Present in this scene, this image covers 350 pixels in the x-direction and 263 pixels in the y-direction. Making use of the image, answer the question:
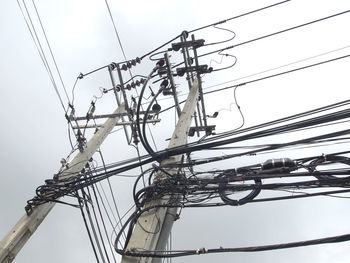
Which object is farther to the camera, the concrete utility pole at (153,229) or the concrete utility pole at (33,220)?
the concrete utility pole at (33,220)

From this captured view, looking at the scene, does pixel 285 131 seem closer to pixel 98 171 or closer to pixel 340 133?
pixel 340 133

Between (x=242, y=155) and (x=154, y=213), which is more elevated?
(x=242, y=155)

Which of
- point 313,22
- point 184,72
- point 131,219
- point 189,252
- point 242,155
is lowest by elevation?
point 189,252

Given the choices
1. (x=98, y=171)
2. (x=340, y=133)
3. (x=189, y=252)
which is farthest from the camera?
(x=98, y=171)

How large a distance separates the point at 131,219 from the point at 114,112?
4.92m

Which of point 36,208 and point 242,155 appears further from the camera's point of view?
point 36,208

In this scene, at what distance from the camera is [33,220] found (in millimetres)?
5398

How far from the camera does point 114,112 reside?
353 inches

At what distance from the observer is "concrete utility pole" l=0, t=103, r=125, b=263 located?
474 cm

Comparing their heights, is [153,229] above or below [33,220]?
below

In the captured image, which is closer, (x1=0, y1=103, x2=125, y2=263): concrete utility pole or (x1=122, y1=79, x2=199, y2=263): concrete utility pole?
(x1=122, y1=79, x2=199, y2=263): concrete utility pole

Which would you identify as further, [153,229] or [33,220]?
[33,220]

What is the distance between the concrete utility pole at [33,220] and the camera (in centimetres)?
474

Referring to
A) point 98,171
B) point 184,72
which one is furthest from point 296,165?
point 184,72
